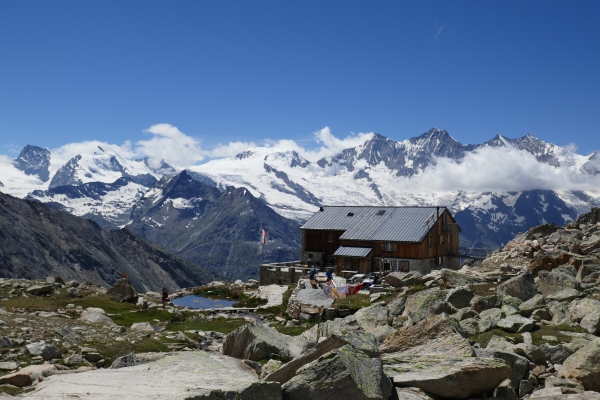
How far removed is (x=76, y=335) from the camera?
24.6m

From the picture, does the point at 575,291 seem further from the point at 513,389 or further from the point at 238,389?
the point at 238,389

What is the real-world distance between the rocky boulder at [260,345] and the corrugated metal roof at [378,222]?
5190cm

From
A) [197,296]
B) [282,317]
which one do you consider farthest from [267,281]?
[282,317]

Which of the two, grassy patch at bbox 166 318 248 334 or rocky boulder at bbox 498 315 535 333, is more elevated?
rocky boulder at bbox 498 315 535 333

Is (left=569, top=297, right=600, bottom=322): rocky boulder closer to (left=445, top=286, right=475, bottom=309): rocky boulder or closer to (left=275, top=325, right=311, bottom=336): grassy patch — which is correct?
(left=445, top=286, right=475, bottom=309): rocky boulder

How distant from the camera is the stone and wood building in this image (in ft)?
236

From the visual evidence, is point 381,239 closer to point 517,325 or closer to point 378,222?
point 378,222

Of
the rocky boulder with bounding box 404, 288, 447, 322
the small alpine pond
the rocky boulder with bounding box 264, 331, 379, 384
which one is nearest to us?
the rocky boulder with bounding box 264, 331, 379, 384

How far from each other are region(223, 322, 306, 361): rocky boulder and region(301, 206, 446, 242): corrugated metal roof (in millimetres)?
51898

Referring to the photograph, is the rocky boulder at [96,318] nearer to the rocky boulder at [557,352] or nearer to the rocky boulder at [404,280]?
the rocky boulder at [404,280]

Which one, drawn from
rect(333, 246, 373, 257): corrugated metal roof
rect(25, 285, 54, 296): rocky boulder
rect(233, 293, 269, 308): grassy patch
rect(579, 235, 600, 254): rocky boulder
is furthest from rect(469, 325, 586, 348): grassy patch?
rect(333, 246, 373, 257): corrugated metal roof

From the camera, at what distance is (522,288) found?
29438mm

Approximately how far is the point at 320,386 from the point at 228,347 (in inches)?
392

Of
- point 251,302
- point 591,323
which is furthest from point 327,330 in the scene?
point 251,302
